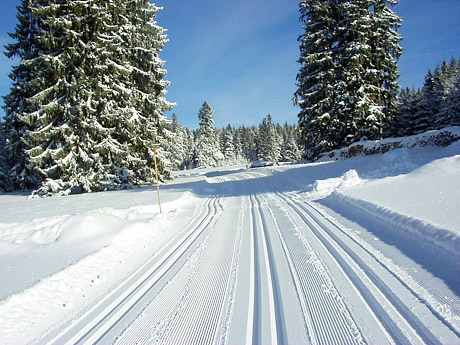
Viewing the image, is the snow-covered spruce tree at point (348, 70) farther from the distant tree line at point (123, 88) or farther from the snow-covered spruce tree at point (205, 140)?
the snow-covered spruce tree at point (205, 140)

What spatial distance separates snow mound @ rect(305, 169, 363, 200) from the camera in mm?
9625

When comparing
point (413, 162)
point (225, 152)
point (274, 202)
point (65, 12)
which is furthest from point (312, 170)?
point (225, 152)

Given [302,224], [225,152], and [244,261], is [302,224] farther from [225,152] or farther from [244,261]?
[225,152]

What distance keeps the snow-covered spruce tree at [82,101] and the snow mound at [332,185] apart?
432 inches

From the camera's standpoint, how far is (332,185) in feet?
34.6

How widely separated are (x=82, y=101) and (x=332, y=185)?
547 inches

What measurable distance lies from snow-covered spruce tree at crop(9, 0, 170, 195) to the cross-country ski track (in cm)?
1177

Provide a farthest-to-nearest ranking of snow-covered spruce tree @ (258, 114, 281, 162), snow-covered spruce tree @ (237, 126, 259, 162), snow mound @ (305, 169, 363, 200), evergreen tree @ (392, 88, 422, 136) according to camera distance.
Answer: snow-covered spruce tree @ (237, 126, 259, 162)
snow-covered spruce tree @ (258, 114, 281, 162)
evergreen tree @ (392, 88, 422, 136)
snow mound @ (305, 169, 363, 200)

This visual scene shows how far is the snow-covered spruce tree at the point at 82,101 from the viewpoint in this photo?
13.5 metres

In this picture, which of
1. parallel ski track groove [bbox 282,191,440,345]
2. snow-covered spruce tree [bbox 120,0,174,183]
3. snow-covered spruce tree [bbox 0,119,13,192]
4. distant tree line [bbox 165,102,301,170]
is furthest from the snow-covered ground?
distant tree line [bbox 165,102,301,170]

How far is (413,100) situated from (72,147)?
1236 inches

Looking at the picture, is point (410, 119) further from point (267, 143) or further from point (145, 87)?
point (267, 143)

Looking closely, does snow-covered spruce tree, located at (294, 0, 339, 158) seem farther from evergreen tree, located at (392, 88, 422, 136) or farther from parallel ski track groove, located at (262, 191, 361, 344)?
parallel ski track groove, located at (262, 191, 361, 344)

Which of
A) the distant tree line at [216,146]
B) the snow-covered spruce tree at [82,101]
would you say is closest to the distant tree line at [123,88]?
the snow-covered spruce tree at [82,101]
